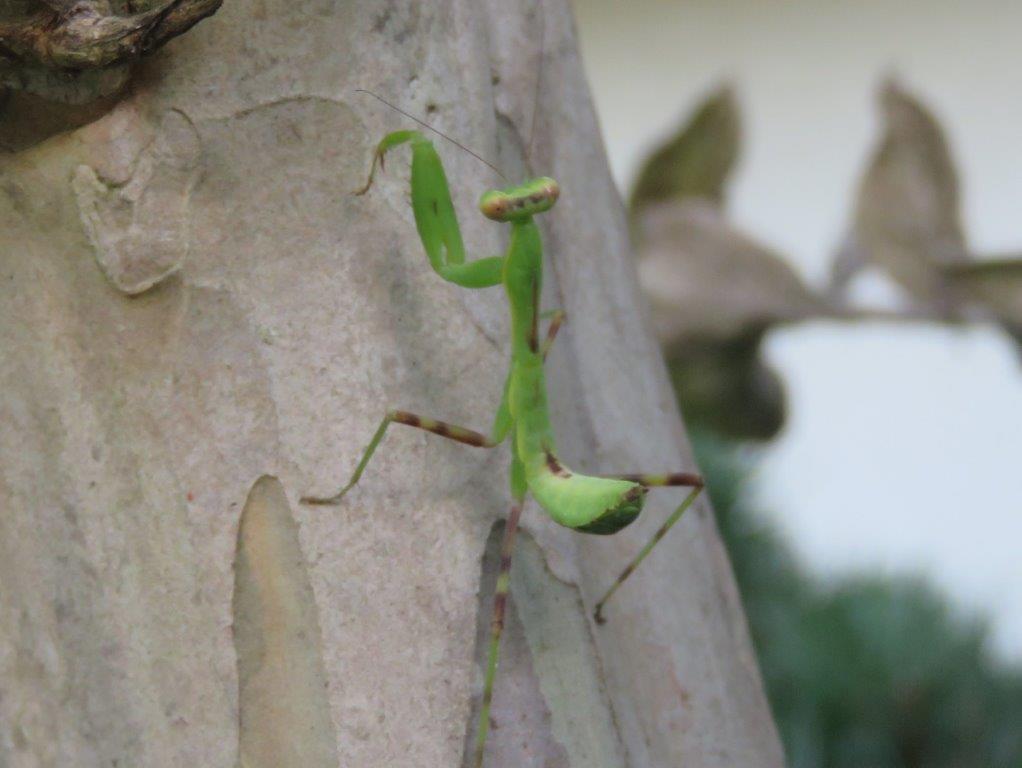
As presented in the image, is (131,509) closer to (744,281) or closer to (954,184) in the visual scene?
(744,281)

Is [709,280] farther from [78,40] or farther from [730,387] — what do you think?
[78,40]

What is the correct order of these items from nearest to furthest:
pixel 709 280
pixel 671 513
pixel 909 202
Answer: pixel 671 513
pixel 709 280
pixel 909 202

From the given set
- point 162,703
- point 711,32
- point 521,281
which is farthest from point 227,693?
point 711,32

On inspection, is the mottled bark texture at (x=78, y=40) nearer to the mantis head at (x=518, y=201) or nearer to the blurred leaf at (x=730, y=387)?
the mantis head at (x=518, y=201)

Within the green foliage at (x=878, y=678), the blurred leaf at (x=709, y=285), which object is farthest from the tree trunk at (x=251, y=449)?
the green foliage at (x=878, y=678)

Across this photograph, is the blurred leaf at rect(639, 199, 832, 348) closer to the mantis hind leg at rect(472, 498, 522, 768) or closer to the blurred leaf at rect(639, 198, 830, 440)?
the blurred leaf at rect(639, 198, 830, 440)

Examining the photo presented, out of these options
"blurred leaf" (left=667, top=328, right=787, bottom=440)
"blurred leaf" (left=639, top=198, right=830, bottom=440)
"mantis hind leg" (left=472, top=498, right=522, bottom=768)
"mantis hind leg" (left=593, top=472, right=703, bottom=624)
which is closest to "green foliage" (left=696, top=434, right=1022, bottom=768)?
"blurred leaf" (left=667, top=328, right=787, bottom=440)

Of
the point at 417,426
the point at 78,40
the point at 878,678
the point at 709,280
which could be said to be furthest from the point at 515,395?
the point at 878,678
